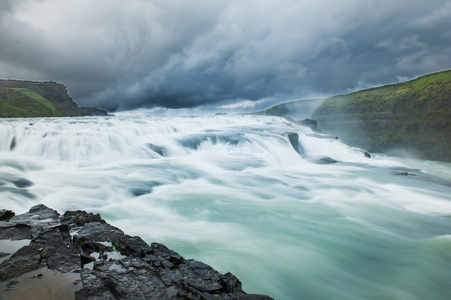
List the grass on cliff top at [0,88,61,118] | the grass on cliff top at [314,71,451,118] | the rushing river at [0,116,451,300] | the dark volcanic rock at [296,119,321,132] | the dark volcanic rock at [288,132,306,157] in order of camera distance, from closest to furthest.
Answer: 1. the rushing river at [0,116,451,300]
2. the dark volcanic rock at [288,132,306,157]
3. the grass on cliff top at [314,71,451,118]
4. the dark volcanic rock at [296,119,321,132]
5. the grass on cliff top at [0,88,61,118]

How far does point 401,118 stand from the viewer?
27906 mm

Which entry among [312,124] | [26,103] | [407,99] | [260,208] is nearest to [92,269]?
[260,208]

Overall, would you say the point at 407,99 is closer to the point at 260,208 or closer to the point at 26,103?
the point at 260,208

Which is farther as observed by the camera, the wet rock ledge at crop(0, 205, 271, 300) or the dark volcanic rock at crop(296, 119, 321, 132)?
the dark volcanic rock at crop(296, 119, 321, 132)

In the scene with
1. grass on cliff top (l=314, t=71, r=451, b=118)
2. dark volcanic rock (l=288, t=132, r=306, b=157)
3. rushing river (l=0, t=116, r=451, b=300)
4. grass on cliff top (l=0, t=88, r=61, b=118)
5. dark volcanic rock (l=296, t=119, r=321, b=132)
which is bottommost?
rushing river (l=0, t=116, r=451, b=300)

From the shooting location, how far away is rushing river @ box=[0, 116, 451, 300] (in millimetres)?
4066

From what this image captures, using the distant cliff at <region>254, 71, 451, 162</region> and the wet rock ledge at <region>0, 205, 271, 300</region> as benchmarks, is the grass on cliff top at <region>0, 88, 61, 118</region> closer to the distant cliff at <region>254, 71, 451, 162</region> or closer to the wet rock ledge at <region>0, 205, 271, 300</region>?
the distant cliff at <region>254, 71, 451, 162</region>

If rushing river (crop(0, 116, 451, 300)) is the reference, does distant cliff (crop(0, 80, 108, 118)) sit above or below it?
above

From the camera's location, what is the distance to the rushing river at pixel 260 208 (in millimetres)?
4066

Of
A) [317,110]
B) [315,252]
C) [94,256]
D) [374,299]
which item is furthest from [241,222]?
[317,110]

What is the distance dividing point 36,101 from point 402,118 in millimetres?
103209

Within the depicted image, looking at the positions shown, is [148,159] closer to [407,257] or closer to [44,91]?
[407,257]

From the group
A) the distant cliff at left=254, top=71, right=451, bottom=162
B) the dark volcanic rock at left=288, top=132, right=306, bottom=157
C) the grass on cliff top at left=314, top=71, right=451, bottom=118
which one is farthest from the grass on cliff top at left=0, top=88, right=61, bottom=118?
the grass on cliff top at left=314, top=71, right=451, bottom=118

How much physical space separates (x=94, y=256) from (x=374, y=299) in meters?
3.94
